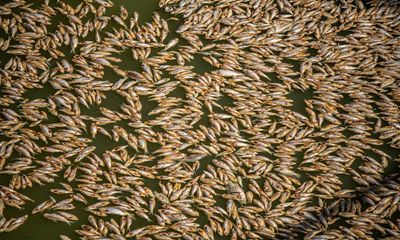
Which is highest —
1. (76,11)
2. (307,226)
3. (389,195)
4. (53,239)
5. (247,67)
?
(76,11)

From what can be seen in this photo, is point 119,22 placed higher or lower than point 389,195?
higher

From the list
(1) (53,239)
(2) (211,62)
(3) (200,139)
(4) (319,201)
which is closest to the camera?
(1) (53,239)

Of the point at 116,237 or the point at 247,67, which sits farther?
the point at 247,67

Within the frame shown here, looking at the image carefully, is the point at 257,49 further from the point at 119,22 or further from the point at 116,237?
the point at 116,237

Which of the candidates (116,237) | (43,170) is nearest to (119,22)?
(43,170)

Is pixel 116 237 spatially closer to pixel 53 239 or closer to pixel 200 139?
pixel 53 239

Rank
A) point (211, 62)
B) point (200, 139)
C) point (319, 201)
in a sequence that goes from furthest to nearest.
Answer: point (211, 62) → point (200, 139) → point (319, 201)

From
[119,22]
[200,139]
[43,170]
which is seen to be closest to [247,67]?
[200,139]
